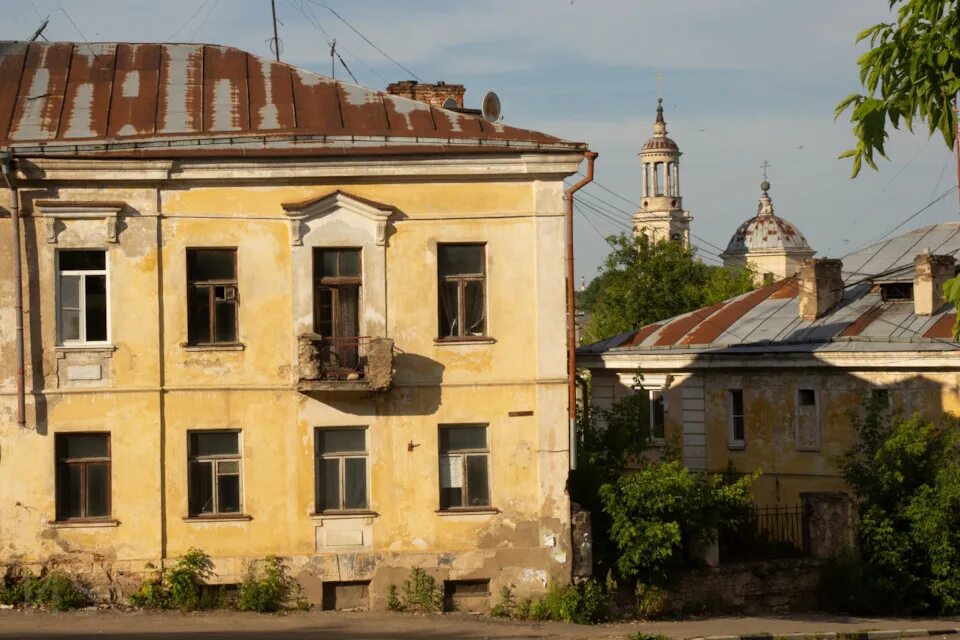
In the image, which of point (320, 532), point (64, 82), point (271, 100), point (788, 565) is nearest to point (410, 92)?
point (271, 100)

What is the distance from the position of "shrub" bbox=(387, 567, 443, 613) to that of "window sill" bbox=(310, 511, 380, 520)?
1052 mm

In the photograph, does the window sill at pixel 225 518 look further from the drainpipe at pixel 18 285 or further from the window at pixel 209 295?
the drainpipe at pixel 18 285

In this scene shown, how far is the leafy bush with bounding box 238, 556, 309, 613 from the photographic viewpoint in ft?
63.0

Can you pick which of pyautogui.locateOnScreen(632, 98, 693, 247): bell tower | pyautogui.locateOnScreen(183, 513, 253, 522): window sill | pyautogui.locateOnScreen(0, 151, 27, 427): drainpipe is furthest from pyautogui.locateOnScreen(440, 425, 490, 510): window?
pyautogui.locateOnScreen(632, 98, 693, 247): bell tower

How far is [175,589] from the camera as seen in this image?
62.4ft

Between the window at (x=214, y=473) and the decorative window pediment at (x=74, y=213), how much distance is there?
10.5 feet

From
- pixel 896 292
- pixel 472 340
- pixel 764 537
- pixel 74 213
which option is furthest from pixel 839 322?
pixel 74 213

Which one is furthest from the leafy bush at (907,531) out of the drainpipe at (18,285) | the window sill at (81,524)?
the drainpipe at (18,285)

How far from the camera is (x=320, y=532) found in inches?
774

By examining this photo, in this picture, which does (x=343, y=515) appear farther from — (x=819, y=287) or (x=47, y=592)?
(x=819, y=287)

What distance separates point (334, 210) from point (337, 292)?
120 cm

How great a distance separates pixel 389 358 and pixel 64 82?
22.7 ft

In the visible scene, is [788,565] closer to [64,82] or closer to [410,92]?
[410,92]

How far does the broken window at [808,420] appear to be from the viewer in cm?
2906
